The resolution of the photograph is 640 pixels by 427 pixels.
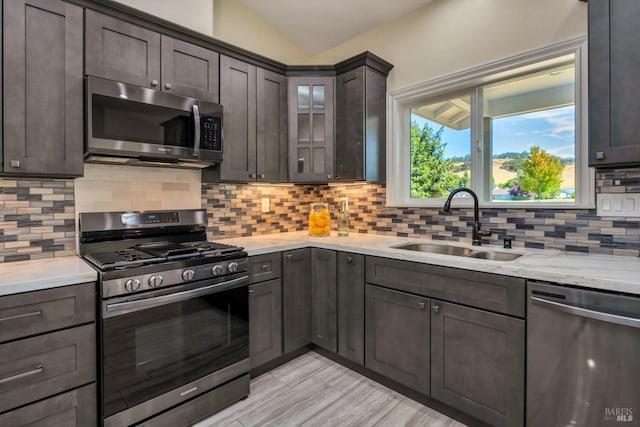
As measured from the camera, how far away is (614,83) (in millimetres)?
1548

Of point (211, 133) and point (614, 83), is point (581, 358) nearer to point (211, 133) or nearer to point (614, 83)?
point (614, 83)

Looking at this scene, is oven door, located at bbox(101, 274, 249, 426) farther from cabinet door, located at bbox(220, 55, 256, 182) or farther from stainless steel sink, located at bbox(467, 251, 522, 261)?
stainless steel sink, located at bbox(467, 251, 522, 261)

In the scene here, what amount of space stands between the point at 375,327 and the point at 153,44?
2.31 metres

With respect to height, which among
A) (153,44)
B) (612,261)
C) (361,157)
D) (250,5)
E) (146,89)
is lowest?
(612,261)

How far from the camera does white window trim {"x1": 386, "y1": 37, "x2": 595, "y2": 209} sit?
1.94 meters

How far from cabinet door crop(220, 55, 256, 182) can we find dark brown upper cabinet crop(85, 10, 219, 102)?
0.31 feet

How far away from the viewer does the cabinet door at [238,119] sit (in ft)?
8.01

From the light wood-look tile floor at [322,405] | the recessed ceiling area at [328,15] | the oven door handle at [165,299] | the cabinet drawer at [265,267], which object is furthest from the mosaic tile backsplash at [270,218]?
the recessed ceiling area at [328,15]

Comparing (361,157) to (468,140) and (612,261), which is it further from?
(612,261)

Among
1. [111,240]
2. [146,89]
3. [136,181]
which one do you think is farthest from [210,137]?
[111,240]

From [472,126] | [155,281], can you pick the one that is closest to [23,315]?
[155,281]

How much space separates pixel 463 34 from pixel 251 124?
173 centimetres

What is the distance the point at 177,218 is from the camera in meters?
2.42

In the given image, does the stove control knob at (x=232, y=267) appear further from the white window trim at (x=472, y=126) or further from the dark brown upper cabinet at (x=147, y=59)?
the white window trim at (x=472, y=126)
